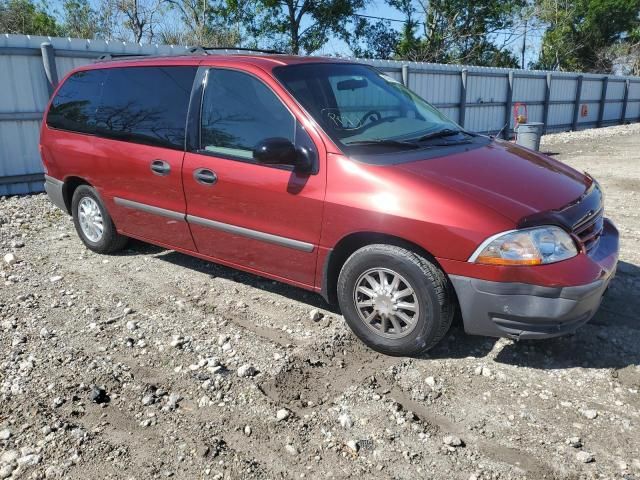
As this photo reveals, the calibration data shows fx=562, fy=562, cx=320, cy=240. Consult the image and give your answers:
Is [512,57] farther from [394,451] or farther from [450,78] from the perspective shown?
[394,451]

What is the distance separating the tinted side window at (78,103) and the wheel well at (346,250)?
278 cm

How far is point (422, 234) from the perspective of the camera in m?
3.23

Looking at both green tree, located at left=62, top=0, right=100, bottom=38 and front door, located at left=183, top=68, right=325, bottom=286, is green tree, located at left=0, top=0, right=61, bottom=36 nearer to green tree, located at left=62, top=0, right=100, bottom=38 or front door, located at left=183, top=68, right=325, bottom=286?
green tree, located at left=62, top=0, right=100, bottom=38

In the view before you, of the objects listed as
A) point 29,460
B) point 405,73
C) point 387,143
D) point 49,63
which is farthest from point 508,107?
point 29,460

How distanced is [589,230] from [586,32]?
42.1 meters

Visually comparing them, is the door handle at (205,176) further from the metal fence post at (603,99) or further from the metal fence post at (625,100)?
the metal fence post at (625,100)

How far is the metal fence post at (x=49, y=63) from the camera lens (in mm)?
8859

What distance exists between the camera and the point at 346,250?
3689 millimetres

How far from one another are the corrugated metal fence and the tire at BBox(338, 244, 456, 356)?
15.9 feet

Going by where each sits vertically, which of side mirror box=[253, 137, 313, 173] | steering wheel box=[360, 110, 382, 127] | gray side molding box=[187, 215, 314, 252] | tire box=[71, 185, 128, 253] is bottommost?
tire box=[71, 185, 128, 253]

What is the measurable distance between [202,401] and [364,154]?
1.78 metres

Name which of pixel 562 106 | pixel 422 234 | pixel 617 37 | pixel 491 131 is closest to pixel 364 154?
pixel 422 234

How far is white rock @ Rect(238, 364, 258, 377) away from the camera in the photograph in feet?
11.3

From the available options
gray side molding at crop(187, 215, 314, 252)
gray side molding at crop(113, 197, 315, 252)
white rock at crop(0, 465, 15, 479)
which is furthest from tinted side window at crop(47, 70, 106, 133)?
white rock at crop(0, 465, 15, 479)
